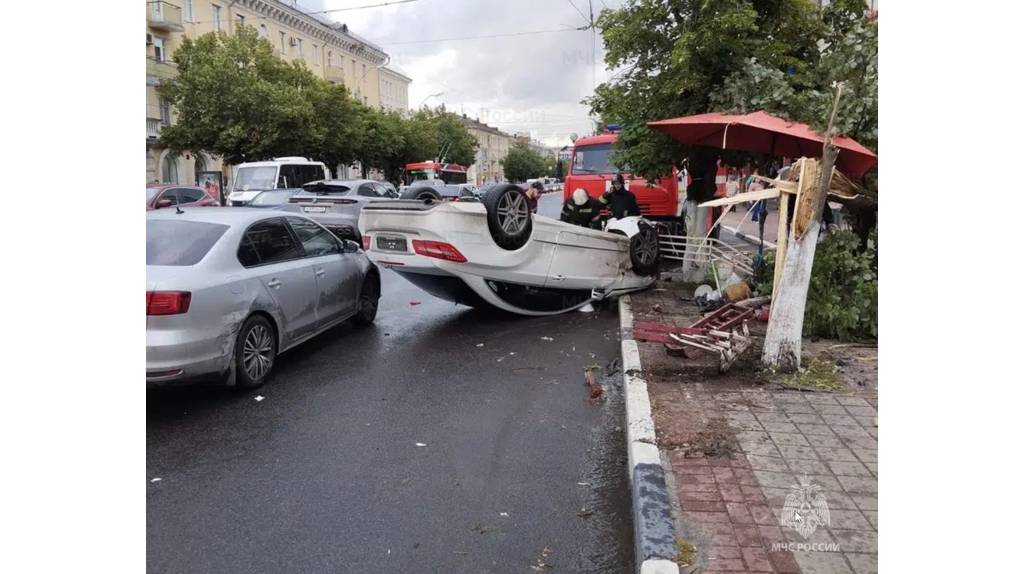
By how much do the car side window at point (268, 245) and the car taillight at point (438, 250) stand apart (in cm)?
120

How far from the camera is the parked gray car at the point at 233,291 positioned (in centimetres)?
530

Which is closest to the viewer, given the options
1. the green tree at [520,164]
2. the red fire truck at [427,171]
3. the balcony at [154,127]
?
the balcony at [154,127]

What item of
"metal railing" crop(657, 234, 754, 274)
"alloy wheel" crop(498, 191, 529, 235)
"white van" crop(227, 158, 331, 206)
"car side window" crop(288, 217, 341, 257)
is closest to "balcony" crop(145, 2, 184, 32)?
"white van" crop(227, 158, 331, 206)

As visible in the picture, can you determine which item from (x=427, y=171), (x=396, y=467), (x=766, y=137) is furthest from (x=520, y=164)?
(x=396, y=467)

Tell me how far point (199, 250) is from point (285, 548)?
3076 mm

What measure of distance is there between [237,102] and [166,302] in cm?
2803

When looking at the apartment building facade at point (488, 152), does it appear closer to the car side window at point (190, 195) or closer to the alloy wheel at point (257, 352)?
the car side window at point (190, 195)

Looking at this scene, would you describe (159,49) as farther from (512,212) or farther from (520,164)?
(520,164)

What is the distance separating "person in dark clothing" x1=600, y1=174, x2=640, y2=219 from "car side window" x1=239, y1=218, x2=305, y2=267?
5.21 meters

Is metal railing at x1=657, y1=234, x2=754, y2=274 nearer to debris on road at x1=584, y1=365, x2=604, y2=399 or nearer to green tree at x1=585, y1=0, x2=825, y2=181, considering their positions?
green tree at x1=585, y1=0, x2=825, y2=181

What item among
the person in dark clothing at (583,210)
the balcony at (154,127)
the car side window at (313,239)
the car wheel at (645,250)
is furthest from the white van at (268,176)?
the car side window at (313,239)

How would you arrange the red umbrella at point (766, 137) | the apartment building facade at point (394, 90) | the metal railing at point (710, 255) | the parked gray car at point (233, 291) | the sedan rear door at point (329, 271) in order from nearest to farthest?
the parked gray car at point (233, 291), the red umbrella at point (766, 137), the sedan rear door at point (329, 271), the metal railing at point (710, 255), the apartment building facade at point (394, 90)

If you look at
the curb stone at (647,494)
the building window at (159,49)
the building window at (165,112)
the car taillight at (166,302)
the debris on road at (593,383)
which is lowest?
the debris on road at (593,383)

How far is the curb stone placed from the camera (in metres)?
3.29
